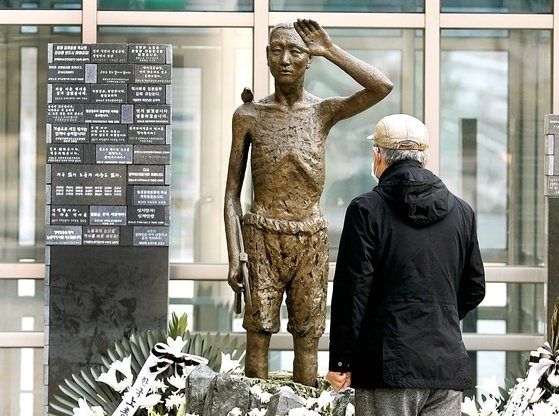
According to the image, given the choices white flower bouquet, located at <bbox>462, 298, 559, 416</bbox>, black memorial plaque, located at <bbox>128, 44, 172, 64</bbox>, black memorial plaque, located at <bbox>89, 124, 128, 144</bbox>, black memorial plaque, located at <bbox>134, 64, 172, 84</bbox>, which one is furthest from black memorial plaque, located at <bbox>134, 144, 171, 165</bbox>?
white flower bouquet, located at <bbox>462, 298, 559, 416</bbox>

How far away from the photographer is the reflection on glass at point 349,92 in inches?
331

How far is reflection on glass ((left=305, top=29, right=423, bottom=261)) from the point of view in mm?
8414

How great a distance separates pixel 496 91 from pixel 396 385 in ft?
15.7

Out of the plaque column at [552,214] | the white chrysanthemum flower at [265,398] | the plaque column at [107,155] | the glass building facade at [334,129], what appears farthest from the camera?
the glass building facade at [334,129]

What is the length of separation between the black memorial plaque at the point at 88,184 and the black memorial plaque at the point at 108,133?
0.17 meters

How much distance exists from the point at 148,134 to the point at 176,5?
1.03 m

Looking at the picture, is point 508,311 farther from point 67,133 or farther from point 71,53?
point 71,53

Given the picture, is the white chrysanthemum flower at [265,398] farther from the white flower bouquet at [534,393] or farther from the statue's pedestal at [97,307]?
the statue's pedestal at [97,307]

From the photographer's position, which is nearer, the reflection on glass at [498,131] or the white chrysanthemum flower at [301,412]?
the white chrysanthemum flower at [301,412]

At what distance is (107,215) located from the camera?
26.0 ft

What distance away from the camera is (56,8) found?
328 inches

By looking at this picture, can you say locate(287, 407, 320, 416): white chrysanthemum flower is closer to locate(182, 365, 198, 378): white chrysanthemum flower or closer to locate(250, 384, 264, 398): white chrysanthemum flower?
locate(250, 384, 264, 398): white chrysanthemum flower

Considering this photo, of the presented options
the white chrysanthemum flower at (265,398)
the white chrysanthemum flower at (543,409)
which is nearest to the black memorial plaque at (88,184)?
the white chrysanthemum flower at (265,398)

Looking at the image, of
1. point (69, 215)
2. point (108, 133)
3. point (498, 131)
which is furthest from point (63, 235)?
point (498, 131)
